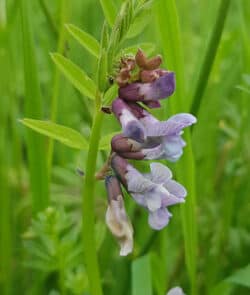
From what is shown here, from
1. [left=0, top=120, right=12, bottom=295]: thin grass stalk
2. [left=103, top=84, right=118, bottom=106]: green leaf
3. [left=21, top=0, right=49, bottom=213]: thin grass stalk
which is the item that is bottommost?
[left=0, top=120, right=12, bottom=295]: thin grass stalk

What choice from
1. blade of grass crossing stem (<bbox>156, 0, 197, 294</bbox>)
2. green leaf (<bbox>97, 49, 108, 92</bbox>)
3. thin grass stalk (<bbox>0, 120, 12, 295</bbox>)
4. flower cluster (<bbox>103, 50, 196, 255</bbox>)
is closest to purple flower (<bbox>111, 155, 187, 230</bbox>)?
flower cluster (<bbox>103, 50, 196, 255</bbox>)

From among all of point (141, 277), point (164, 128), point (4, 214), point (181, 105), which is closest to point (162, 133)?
point (164, 128)

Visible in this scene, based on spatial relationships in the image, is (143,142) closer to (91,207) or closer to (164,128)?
(164,128)

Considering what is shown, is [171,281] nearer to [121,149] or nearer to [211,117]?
[211,117]

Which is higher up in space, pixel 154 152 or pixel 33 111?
pixel 154 152

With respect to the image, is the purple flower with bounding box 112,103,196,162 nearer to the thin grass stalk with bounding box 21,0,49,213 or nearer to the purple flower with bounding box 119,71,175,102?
the purple flower with bounding box 119,71,175,102

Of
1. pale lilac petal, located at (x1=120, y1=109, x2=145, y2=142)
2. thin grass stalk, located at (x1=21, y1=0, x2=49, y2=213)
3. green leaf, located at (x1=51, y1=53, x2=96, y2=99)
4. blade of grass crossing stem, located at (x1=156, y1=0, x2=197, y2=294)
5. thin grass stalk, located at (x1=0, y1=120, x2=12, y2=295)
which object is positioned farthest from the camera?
thin grass stalk, located at (x1=0, y1=120, x2=12, y2=295)

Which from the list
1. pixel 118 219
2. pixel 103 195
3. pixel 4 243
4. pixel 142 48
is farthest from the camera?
pixel 103 195
